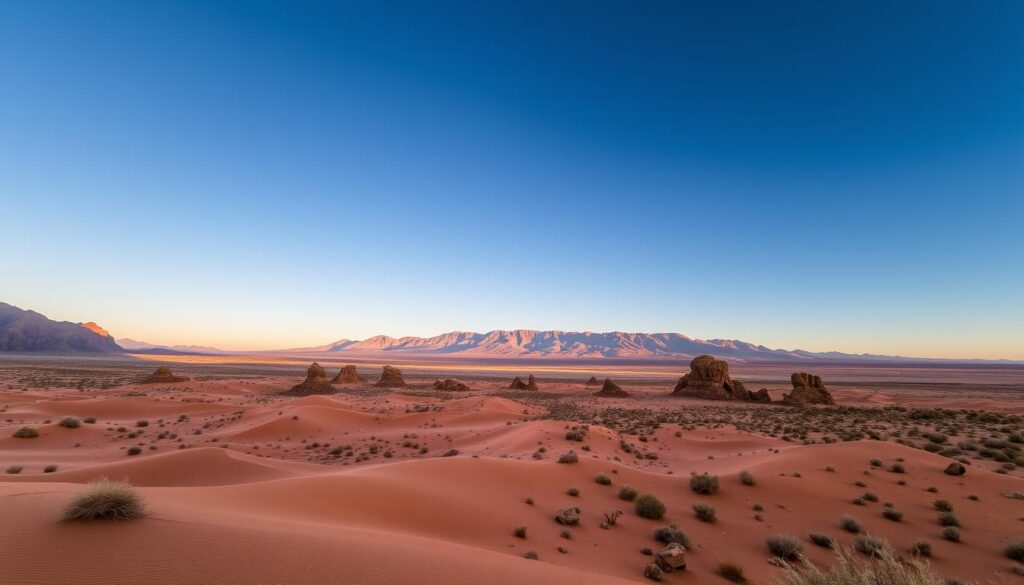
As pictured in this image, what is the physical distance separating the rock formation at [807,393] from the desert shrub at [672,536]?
1479 inches

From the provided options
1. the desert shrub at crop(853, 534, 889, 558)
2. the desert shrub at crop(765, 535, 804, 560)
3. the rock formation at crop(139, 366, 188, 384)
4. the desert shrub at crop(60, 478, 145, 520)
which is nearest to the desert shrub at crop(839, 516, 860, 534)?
the desert shrub at crop(853, 534, 889, 558)

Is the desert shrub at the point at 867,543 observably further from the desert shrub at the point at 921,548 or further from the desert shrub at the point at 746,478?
the desert shrub at the point at 746,478

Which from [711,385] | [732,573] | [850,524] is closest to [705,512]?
[732,573]

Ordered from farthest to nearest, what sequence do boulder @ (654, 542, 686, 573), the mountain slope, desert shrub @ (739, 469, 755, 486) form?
the mountain slope, desert shrub @ (739, 469, 755, 486), boulder @ (654, 542, 686, 573)

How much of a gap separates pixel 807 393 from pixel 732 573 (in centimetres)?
4036

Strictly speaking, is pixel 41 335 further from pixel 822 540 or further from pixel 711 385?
pixel 822 540

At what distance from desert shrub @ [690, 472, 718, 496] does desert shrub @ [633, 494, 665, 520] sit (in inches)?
82.4

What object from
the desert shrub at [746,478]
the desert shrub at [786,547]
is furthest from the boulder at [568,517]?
the desert shrub at [746,478]

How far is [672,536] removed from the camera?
28.9ft

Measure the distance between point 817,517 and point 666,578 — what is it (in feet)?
19.3

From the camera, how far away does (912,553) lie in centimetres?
864

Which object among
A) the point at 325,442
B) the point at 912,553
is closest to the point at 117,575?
the point at 912,553

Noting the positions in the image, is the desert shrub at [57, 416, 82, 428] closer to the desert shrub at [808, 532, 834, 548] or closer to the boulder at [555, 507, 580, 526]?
the boulder at [555, 507, 580, 526]

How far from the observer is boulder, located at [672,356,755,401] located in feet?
147
